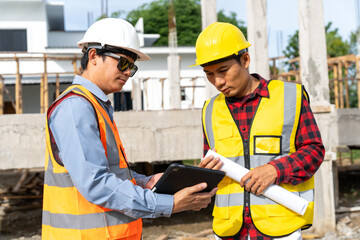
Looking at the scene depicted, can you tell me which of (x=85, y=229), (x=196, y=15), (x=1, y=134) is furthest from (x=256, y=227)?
(x=196, y=15)

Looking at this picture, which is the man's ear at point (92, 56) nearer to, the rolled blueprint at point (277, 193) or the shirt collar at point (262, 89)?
the rolled blueprint at point (277, 193)

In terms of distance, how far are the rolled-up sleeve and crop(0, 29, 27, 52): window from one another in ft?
62.0

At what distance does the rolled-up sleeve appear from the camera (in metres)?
1.77

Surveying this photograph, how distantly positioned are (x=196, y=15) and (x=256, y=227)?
39675 mm

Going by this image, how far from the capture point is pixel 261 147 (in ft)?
7.84

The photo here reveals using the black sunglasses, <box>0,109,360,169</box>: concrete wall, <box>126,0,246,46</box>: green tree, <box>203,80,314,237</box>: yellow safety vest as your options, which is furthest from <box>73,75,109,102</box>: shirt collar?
<box>126,0,246,46</box>: green tree

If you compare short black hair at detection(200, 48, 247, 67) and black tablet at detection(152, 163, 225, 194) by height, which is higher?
short black hair at detection(200, 48, 247, 67)

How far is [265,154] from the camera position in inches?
94.1

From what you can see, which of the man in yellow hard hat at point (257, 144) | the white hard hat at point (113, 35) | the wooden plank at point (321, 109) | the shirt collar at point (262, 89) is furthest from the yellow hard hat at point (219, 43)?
the wooden plank at point (321, 109)

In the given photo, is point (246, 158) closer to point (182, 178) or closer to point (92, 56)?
point (182, 178)

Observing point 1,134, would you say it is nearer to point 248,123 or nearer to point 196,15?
point 248,123

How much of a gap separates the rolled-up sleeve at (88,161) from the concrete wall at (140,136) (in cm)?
436

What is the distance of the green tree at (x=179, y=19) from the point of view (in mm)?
38094

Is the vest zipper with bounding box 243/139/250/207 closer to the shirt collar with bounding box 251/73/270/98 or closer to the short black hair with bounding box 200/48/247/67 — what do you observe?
the shirt collar with bounding box 251/73/270/98
